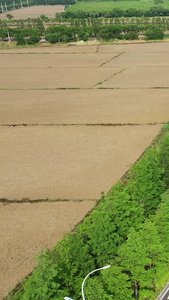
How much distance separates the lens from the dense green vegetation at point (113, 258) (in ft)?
76.4

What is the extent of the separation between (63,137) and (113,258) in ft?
105

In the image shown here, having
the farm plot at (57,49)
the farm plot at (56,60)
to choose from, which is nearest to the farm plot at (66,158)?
the farm plot at (56,60)

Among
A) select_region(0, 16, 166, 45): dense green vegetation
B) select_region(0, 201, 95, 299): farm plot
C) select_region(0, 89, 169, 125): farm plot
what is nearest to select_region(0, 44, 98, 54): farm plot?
select_region(0, 16, 166, 45): dense green vegetation

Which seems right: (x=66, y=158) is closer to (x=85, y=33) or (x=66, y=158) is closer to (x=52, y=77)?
(x=52, y=77)

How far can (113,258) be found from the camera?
28328 millimetres

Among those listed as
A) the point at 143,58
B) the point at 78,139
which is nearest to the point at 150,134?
the point at 78,139

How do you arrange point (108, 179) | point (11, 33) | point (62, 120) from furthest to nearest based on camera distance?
1. point (11, 33)
2. point (62, 120)
3. point (108, 179)

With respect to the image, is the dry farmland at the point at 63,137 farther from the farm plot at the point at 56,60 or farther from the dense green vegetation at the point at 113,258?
the dense green vegetation at the point at 113,258

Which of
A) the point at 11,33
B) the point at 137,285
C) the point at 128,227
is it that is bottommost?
the point at 137,285

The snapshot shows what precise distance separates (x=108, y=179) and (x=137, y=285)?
17.8m

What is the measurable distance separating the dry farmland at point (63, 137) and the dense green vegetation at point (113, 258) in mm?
6227

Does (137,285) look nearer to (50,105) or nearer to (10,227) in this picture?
(10,227)

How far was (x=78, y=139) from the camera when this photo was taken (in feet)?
186

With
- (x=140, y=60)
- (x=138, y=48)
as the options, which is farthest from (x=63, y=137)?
(x=138, y=48)
